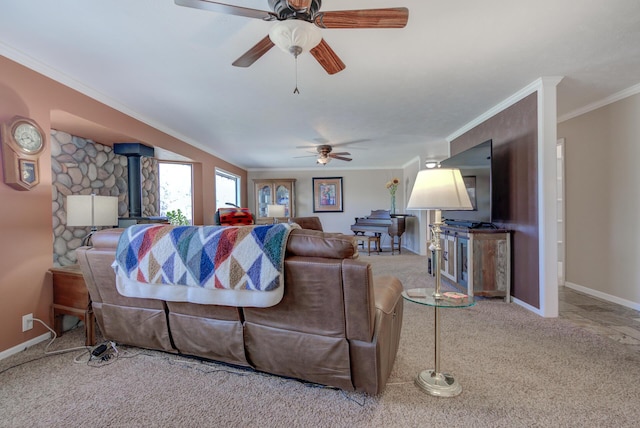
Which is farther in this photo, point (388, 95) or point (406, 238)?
point (406, 238)

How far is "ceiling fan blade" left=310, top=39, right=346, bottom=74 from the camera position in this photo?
1.77 meters

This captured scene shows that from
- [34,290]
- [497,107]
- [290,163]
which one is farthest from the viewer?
[290,163]

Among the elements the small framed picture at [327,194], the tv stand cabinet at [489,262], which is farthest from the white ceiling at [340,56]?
the small framed picture at [327,194]

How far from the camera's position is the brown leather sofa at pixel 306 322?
4.52 feet

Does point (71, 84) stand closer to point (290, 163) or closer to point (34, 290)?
point (34, 290)

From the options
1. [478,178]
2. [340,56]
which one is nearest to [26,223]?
[340,56]

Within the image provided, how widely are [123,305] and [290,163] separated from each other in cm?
553

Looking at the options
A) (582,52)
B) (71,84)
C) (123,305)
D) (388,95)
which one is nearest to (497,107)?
(582,52)

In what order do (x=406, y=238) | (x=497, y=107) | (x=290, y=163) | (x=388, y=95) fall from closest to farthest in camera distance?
(x=388, y=95)
(x=497, y=107)
(x=290, y=163)
(x=406, y=238)

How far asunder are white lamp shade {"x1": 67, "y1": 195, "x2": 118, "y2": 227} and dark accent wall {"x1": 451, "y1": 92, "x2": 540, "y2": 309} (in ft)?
12.5

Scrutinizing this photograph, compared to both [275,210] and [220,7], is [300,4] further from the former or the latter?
[275,210]

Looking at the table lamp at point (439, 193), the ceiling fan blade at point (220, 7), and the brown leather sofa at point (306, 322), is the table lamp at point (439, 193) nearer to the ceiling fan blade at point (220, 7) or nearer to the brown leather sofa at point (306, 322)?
the brown leather sofa at point (306, 322)

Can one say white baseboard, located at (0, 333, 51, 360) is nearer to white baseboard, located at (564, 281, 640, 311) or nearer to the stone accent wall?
the stone accent wall

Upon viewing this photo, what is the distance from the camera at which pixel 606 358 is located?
1951mm
